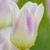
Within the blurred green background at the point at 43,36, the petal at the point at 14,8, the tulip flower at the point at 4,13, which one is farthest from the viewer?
the blurred green background at the point at 43,36

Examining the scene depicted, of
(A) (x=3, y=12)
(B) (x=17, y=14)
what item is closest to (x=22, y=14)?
(B) (x=17, y=14)

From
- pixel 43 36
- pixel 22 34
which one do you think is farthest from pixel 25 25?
pixel 43 36

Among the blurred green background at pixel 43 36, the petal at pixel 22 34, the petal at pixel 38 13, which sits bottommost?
the blurred green background at pixel 43 36

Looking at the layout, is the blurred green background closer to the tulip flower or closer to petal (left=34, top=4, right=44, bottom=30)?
the tulip flower

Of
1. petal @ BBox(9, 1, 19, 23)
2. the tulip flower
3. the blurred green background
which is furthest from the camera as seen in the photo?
the blurred green background

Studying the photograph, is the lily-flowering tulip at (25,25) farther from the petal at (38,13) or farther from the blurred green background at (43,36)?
the blurred green background at (43,36)

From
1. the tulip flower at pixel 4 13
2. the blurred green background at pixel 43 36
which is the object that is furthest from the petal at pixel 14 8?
the blurred green background at pixel 43 36

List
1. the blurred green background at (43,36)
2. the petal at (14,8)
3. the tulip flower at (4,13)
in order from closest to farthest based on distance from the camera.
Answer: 1. the petal at (14,8)
2. the tulip flower at (4,13)
3. the blurred green background at (43,36)

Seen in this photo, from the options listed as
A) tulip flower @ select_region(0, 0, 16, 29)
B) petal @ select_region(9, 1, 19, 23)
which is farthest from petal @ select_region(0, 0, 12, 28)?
petal @ select_region(9, 1, 19, 23)
